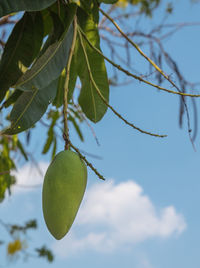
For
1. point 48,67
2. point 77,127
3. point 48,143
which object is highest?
point 77,127

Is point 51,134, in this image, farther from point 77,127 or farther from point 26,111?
point 26,111

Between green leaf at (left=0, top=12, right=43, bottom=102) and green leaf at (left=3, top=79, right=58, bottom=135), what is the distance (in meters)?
0.16

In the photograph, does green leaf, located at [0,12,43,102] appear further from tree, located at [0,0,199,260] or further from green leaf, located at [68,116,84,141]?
green leaf, located at [68,116,84,141]

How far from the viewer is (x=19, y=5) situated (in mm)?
919

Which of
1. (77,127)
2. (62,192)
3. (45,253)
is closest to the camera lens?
(62,192)

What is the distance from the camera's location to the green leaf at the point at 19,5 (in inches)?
35.5

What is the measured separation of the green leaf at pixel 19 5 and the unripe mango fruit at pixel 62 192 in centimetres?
36

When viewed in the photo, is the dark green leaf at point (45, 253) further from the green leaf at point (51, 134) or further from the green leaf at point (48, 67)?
the green leaf at point (48, 67)

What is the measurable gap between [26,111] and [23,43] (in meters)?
0.29

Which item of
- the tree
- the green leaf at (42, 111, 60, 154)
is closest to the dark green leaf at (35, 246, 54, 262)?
the green leaf at (42, 111, 60, 154)

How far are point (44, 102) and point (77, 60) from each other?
304 mm

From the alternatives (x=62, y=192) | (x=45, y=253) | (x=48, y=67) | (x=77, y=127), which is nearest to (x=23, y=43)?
(x=48, y=67)

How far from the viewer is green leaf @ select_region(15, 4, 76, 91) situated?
2.66ft

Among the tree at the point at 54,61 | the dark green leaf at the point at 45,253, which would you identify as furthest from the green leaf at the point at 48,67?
the dark green leaf at the point at 45,253
